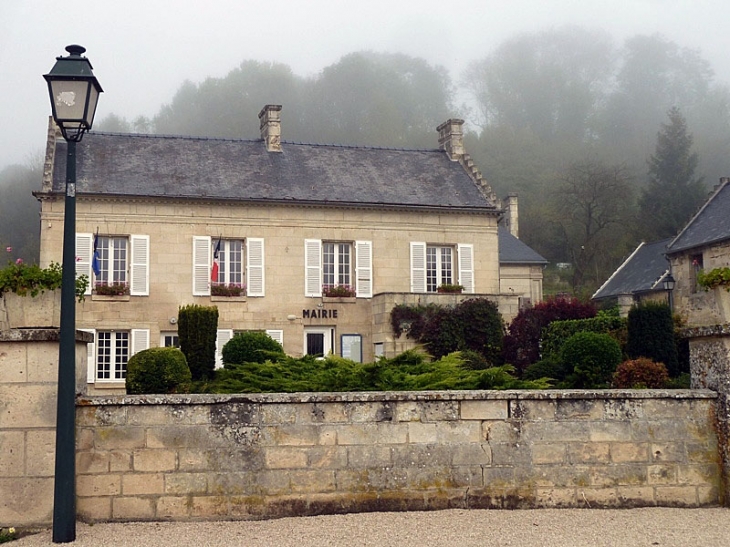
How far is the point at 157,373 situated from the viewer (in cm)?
1245

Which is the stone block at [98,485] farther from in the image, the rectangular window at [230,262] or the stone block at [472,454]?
the rectangular window at [230,262]

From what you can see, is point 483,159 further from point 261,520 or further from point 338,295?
point 261,520

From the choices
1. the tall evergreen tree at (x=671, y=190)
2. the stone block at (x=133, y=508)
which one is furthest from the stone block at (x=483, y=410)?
the tall evergreen tree at (x=671, y=190)

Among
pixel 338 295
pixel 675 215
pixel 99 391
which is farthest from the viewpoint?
pixel 675 215

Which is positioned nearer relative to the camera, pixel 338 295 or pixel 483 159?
pixel 338 295

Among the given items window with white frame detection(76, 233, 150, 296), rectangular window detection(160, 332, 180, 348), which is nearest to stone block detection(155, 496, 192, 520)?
rectangular window detection(160, 332, 180, 348)

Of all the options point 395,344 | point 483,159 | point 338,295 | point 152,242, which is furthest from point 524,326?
point 483,159

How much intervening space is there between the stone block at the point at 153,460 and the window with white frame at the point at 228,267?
16541 mm

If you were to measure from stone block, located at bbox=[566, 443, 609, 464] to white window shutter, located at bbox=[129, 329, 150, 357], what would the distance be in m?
17.1

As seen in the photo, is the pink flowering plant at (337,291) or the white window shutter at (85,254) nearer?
the white window shutter at (85,254)

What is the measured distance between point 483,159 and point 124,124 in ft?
88.7

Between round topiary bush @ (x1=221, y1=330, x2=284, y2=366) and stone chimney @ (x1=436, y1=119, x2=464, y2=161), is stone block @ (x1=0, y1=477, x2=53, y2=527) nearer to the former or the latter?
round topiary bush @ (x1=221, y1=330, x2=284, y2=366)

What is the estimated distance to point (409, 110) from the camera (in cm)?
6925

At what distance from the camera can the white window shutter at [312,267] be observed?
24422 mm
